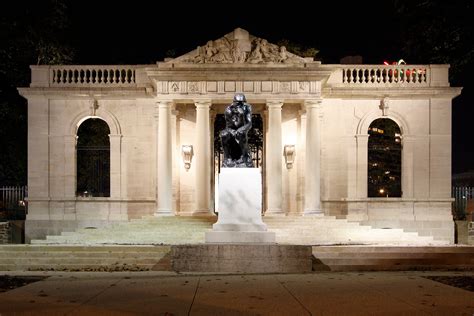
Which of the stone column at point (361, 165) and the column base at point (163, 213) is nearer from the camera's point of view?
the column base at point (163, 213)

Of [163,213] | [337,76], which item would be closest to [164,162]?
[163,213]

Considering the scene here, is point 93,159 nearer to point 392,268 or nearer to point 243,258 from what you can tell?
point 243,258

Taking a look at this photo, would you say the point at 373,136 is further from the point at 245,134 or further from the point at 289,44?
the point at 245,134

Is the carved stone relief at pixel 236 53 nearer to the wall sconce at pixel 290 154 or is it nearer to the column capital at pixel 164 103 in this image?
the column capital at pixel 164 103

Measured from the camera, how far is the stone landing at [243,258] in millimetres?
18125

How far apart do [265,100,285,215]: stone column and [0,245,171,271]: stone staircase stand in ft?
39.4

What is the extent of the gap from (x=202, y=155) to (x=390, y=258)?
13.9 meters

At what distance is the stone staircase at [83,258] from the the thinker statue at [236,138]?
3.27m

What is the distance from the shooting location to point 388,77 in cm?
3353

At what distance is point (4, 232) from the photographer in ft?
105

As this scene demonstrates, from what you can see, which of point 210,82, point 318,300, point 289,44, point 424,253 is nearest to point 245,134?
point 424,253

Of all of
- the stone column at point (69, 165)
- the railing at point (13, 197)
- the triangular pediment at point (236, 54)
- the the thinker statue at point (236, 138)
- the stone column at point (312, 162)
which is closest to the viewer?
the the thinker statue at point (236, 138)

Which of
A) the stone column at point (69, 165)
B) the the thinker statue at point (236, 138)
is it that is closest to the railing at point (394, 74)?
the stone column at point (69, 165)

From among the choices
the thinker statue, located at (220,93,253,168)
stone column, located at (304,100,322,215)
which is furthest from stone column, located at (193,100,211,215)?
the thinker statue, located at (220,93,253,168)
